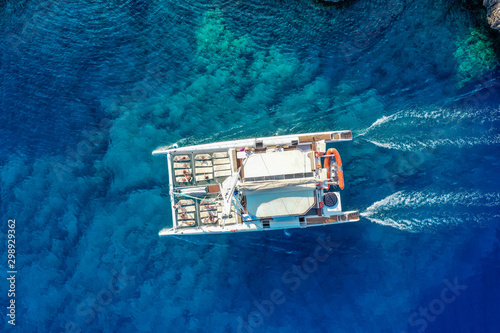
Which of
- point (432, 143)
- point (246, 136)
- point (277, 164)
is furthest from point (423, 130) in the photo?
point (246, 136)

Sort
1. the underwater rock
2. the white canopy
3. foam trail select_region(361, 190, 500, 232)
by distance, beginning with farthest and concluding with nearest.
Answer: foam trail select_region(361, 190, 500, 232) → the underwater rock → the white canopy

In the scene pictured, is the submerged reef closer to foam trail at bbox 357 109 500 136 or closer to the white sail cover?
foam trail at bbox 357 109 500 136

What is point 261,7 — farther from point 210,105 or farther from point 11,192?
point 11,192

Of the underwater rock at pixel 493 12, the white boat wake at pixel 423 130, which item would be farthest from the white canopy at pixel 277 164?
the underwater rock at pixel 493 12

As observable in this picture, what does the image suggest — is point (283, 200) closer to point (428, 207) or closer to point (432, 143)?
point (428, 207)

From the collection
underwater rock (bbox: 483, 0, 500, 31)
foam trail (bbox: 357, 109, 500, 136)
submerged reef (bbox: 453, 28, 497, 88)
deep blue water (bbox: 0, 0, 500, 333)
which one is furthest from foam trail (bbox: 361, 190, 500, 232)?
underwater rock (bbox: 483, 0, 500, 31)

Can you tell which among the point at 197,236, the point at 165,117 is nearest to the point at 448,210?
the point at 197,236

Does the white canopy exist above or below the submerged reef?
below

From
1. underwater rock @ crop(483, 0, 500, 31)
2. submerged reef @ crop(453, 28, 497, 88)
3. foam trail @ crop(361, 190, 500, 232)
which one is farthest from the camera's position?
foam trail @ crop(361, 190, 500, 232)
